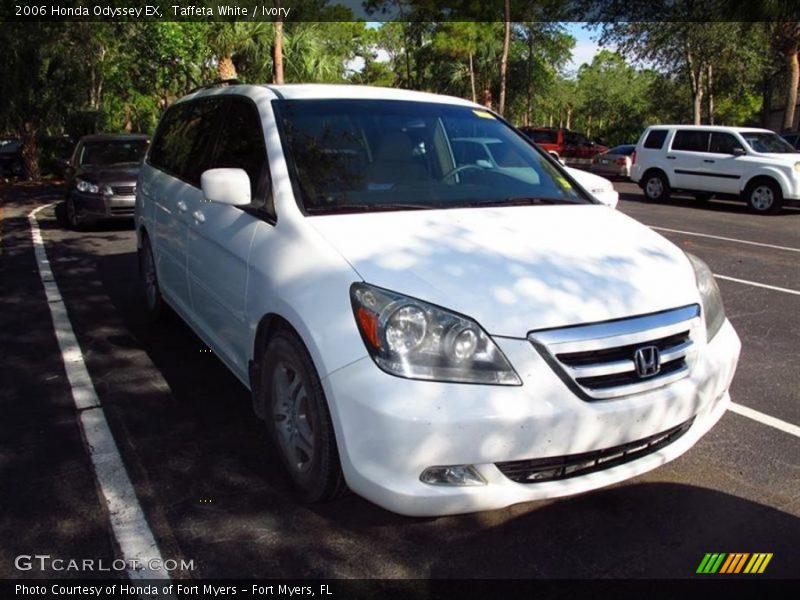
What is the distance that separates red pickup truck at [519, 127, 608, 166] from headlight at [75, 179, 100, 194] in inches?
757

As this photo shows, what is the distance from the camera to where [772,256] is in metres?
8.90

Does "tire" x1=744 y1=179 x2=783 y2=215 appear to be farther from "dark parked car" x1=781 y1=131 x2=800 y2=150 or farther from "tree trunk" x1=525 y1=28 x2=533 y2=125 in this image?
"tree trunk" x1=525 y1=28 x2=533 y2=125

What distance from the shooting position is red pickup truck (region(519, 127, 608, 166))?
26.8 metres

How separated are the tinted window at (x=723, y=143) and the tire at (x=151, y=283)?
1272 centimetres

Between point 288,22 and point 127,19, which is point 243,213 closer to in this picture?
point 127,19

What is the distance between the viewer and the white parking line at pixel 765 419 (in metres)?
3.71

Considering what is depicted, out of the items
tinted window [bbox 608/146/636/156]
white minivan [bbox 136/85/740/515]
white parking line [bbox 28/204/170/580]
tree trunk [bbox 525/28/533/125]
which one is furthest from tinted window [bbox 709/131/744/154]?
tree trunk [bbox 525/28/533/125]

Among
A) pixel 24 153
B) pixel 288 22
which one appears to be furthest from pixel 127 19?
pixel 288 22

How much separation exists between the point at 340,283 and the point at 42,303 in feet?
15.7

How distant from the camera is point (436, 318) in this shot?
97.7 inches

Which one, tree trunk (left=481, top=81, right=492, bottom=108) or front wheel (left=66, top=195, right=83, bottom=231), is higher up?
tree trunk (left=481, top=81, right=492, bottom=108)

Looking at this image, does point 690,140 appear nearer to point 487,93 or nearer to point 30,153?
point 30,153

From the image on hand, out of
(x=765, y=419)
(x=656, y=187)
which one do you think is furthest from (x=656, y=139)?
(x=765, y=419)

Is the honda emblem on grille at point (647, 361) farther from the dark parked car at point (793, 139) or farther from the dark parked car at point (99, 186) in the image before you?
the dark parked car at point (793, 139)
